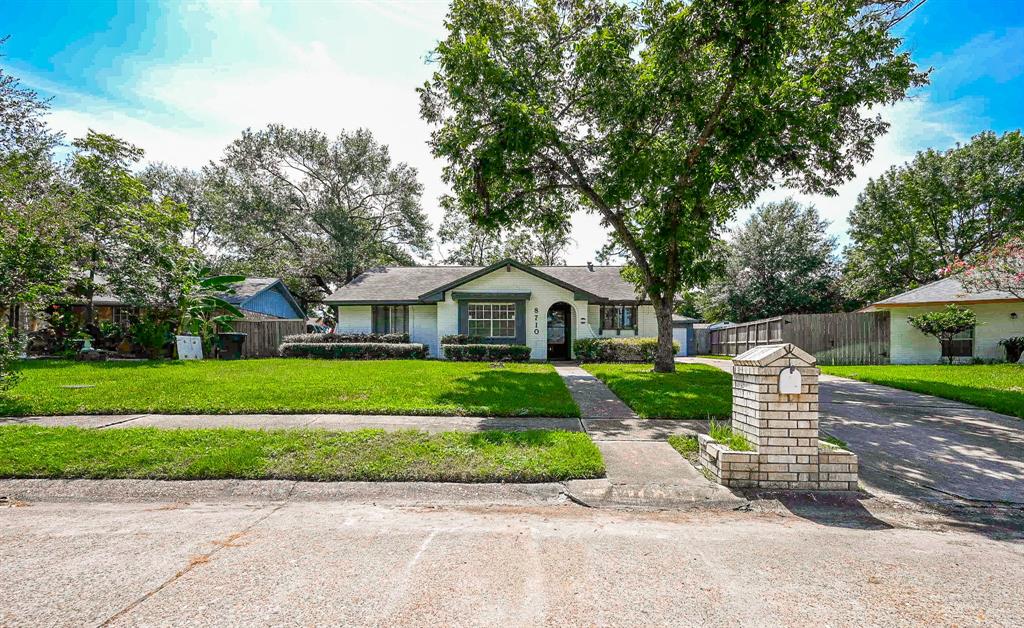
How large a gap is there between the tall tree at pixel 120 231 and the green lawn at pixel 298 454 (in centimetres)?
1273

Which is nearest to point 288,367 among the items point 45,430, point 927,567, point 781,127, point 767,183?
point 45,430

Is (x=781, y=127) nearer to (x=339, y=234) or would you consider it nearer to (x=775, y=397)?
(x=775, y=397)

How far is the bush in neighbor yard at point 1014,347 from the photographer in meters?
15.7

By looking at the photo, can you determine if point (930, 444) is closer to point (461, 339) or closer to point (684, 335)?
point (461, 339)

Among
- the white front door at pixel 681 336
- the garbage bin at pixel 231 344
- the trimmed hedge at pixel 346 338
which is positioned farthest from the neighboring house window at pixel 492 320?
the garbage bin at pixel 231 344

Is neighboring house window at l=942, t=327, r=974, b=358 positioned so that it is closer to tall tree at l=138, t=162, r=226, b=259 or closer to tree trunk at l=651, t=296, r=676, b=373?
tree trunk at l=651, t=296, r=676, b=373

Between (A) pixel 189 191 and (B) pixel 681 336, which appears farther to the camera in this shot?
(A) pixel 189 191

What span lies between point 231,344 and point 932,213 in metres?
37.8

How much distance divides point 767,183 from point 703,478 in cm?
1294

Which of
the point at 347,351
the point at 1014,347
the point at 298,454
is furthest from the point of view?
the point at 347,351

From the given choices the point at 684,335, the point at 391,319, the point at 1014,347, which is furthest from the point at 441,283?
the point at 1014,347

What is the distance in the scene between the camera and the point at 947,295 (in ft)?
55.7

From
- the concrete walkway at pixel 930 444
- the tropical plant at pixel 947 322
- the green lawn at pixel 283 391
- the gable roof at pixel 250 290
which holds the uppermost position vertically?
the gable roof at pixel 250 290

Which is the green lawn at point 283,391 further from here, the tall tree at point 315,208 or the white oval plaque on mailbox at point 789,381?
the tall tree at point 315,208
